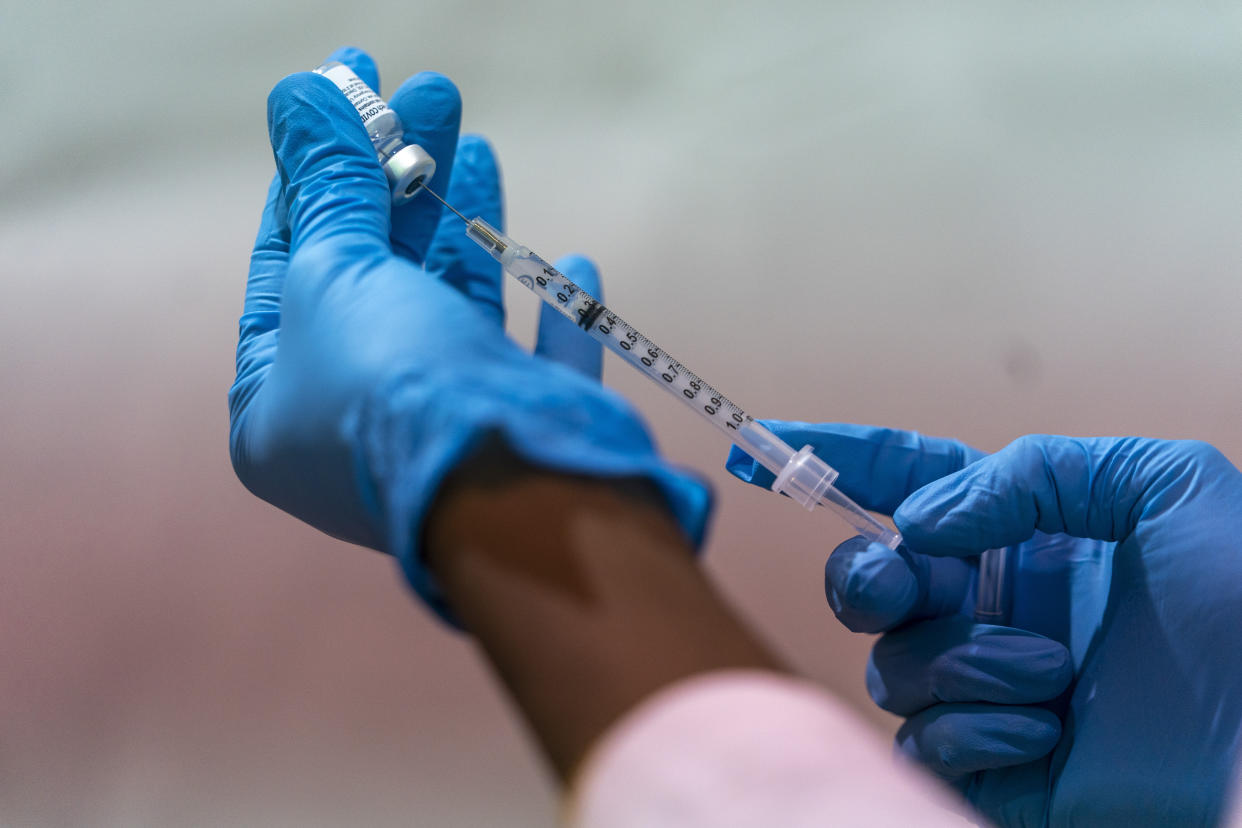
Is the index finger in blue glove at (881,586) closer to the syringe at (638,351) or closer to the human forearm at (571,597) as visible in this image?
the syringe at (638,351)

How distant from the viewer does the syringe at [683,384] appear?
987mm

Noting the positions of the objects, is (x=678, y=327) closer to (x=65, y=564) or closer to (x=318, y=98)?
(x=318, y=98)

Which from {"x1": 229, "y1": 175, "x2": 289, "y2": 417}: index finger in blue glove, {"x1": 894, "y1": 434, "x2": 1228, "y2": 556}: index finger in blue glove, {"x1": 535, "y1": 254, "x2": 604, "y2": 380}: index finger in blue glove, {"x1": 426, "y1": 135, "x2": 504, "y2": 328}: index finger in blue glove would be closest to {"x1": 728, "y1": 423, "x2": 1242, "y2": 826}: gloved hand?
{"x1": 894, "y1": 434, "x2": 1228, "y2": 556}: index finger in blue glove

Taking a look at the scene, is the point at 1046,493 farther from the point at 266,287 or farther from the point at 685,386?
the point at 266,287

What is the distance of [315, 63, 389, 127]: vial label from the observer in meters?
1.03

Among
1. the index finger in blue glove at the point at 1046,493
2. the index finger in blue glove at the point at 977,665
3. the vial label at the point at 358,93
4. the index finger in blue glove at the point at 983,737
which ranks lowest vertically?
the index finger in blue glove at the point at 983,737

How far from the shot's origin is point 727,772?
0.39 metres

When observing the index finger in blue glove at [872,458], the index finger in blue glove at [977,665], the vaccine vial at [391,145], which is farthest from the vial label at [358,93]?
the index finger in blue glove at [977,665]

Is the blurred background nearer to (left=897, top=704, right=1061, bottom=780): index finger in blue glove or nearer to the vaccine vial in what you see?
(left=897, top=704, right=1061, bottom=780): index finger in blue glove

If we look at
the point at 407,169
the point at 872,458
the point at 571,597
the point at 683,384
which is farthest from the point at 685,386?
the point at 571,597

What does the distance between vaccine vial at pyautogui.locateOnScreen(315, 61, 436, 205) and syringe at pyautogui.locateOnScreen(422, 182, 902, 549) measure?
36 mm

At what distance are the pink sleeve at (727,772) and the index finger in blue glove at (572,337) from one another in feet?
2.17

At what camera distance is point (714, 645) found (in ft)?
1.39

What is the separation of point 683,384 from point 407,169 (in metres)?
0.46
